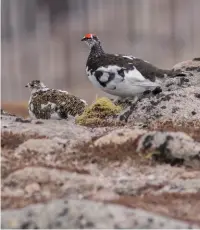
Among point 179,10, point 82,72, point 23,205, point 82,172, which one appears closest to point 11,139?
point 82,172

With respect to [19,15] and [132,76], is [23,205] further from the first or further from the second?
[19,15]

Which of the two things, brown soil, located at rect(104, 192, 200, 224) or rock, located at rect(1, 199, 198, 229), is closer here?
rock, located at rect(1, 199, 198, 229)

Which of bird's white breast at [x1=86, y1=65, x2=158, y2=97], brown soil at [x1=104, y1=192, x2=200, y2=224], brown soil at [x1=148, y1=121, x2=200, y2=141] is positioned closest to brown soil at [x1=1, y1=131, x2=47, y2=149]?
brown soil at [x1=148, y1=121, x2=200, y2=141]

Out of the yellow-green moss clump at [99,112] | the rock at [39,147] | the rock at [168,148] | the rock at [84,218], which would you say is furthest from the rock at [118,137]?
the rock at [84,218]

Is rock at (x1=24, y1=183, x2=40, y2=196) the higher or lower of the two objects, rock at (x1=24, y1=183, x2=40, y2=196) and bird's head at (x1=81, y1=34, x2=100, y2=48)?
the lower

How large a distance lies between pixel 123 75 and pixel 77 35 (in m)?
74.8

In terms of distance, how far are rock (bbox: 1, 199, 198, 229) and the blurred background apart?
233ft

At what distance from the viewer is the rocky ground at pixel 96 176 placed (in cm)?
1059

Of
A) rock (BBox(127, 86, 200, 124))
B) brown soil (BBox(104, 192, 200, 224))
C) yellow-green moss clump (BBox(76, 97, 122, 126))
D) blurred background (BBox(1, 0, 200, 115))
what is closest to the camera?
brown soil (BBox(104, 192, 200, 224))

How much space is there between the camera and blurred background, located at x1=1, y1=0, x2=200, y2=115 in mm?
88812

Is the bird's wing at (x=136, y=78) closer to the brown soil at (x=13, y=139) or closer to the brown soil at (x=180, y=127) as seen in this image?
the brown soil at (x=180, y=127)

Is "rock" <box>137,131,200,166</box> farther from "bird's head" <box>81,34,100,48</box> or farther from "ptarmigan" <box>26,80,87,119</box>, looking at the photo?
"bird's head" <box>81,34,100,48</box>

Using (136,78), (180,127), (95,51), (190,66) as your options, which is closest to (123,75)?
(136,78)

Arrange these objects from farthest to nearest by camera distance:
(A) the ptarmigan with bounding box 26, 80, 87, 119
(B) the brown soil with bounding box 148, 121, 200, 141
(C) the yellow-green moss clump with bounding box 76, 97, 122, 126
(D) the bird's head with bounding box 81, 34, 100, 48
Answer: (D) the bird's head with bounding box 81, 34, 100, 48, (A) the ptarmigan with bounding box 26, 80, 87, 119, (C) the yellow-green moss clump with bounding box 76, 97, 122, 126, (B) the brown soil with bounding box 148, 121, 200, 141
